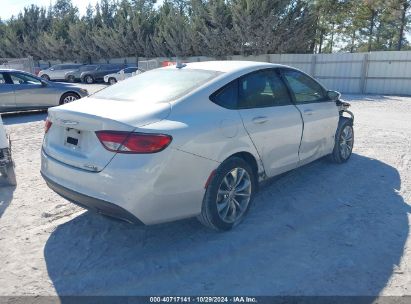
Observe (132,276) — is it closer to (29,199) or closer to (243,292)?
(243,292)

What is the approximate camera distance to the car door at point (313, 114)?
4.40 metres

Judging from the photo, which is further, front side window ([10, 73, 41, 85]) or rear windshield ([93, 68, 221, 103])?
front side window ([10, 73, 41, 85])

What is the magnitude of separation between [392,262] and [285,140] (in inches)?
63.2

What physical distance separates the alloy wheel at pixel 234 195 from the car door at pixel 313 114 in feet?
3.62

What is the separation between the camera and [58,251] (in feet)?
10.7

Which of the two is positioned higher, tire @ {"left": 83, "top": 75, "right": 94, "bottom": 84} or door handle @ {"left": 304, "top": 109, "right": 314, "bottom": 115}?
door handle @ {"left": 304, "top": 109, "right": 314, "bottom": 115}

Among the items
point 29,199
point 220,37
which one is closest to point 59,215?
point 29,199

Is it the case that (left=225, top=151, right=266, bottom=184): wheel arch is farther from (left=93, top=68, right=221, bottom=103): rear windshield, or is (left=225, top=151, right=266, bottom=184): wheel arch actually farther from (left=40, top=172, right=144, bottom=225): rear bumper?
(left=40, top=172, right=144, bottom=225): rear bumper

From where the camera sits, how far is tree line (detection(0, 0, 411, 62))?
23.0 metres

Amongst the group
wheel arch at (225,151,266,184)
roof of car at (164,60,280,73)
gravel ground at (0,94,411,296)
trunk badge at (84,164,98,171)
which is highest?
roof of car at (164,60,280,73)

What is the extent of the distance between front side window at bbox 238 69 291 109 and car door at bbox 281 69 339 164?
20 centimetres

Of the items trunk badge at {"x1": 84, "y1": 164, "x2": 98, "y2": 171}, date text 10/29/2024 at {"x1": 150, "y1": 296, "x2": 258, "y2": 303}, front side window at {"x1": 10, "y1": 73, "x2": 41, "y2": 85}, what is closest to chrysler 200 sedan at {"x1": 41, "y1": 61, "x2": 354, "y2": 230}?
trunk badge at {"x1": 84, "y1": 164, "x2": 98, "y2": 171}

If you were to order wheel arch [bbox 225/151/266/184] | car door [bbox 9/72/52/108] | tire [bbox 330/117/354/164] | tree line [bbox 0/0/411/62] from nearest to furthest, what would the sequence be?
wheel arch [bbox 225/151/266/184] → tire [bbox 330/117/354/164] → car door [bbox 9/72/52/108] → tree line [bbox 0/0/411/62]

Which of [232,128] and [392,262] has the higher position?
[232,128]
